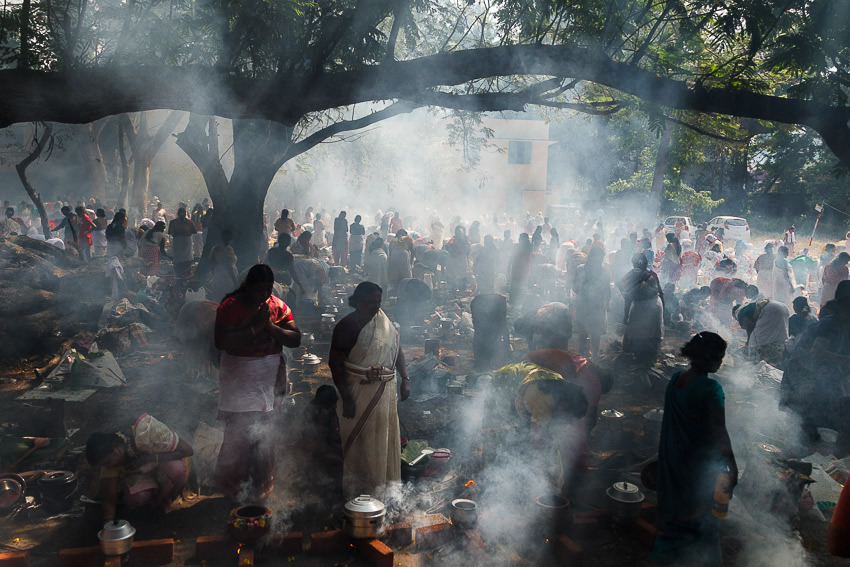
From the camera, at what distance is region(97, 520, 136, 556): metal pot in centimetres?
374

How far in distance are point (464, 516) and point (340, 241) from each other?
1378 centimetres

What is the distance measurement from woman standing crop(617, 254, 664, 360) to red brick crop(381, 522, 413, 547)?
208 inches

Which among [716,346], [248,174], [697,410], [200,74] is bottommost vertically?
[697,410]

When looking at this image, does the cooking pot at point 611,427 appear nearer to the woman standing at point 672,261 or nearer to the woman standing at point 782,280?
the woman standing at point 782,280

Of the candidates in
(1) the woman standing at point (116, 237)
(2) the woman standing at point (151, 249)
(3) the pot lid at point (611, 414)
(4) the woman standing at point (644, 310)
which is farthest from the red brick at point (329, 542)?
(1) the woman standing at point (116, 237)

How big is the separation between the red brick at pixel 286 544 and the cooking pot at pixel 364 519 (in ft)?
1.04

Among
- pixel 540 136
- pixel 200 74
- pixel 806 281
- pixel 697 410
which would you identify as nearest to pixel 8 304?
pixel 200 74

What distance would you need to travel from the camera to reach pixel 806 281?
15102 mm

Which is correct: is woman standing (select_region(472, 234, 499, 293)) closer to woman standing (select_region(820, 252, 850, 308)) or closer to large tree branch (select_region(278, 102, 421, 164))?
large tree branch (select_region(278, 102, 421, 164))

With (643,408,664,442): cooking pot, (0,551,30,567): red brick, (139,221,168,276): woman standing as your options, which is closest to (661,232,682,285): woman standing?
(643,408,664,442): cooking pot

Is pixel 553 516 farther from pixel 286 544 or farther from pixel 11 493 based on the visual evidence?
pixel 11 493

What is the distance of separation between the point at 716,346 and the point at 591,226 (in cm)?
2151

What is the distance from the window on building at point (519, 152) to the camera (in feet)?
149

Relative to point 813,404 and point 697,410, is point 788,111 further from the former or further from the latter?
point 697,410
